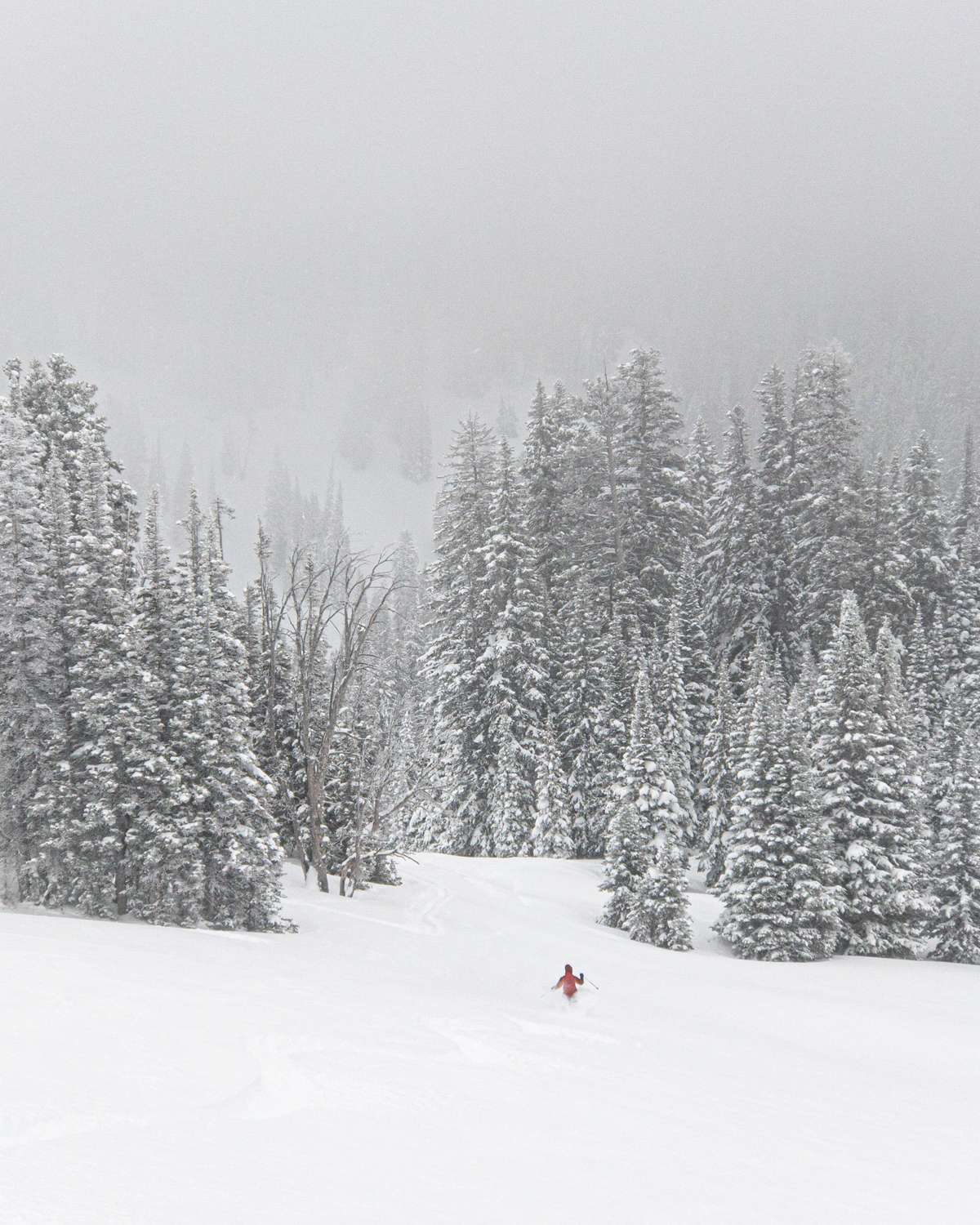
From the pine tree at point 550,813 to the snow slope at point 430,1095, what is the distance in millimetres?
16970

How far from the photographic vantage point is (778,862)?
23047 millimetres

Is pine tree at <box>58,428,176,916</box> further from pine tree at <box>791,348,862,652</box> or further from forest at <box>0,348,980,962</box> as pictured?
pine tree at <box>791,348,862,652</box>

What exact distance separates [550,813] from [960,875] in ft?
49.1

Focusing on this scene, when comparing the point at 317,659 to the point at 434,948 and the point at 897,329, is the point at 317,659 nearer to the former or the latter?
the point at 434,948

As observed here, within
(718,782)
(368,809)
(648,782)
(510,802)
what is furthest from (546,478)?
(368,809)

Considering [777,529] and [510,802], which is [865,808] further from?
[777,529]

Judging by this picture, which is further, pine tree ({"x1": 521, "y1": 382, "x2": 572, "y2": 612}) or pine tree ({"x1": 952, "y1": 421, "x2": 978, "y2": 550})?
pine tree ({"x1": 952, "y1": 421, "x2": 978, "y2": 550})

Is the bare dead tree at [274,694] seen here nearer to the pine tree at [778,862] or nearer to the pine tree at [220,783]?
the pine tree at [220,783]

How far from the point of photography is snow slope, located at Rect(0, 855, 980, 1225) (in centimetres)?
500

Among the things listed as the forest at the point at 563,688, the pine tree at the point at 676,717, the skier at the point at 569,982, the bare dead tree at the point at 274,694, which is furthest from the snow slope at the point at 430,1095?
the pine tree at the point at 676,717

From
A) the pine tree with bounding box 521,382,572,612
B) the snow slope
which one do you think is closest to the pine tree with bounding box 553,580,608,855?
the pine tree with bounding box 521,382,572,612

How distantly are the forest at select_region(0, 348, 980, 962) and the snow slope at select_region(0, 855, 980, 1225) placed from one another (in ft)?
11.5

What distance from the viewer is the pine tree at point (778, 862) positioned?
2238 centimetres

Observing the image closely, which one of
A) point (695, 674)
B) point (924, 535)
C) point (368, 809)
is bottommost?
point (368, 809)
